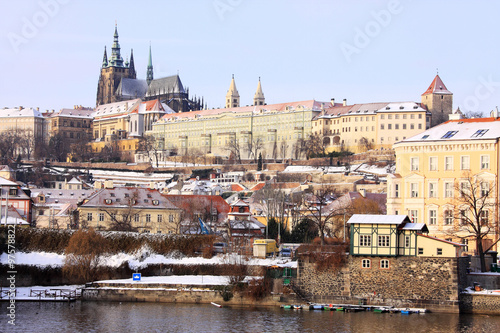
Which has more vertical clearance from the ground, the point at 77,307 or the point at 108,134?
the point at 108,134

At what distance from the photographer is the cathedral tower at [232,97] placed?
7387 inches

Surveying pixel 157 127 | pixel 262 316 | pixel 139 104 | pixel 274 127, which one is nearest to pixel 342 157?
pixel 274 127

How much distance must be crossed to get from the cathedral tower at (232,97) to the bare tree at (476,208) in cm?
13662

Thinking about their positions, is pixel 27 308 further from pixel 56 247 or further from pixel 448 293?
pixel 448 293

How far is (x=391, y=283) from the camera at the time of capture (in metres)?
43.6

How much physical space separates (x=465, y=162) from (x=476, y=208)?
294 centimetres

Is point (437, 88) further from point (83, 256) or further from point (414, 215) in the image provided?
point (83, 256)

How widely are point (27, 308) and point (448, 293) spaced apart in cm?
2026

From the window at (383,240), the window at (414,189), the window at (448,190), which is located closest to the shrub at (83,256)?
the window at (383,240)

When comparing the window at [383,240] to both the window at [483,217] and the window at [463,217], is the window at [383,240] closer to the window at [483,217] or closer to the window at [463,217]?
the window at [463,217]

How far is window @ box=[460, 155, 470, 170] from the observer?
52.3 meters

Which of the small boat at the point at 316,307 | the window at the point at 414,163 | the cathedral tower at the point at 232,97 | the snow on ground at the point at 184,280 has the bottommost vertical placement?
the small boat at the point at 316,307

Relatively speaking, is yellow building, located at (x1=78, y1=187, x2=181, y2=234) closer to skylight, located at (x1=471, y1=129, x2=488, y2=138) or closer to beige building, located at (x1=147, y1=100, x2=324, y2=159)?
skylight, located at (x1=471, y1=129, x2=488, y2=138)

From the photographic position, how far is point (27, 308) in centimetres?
4447
